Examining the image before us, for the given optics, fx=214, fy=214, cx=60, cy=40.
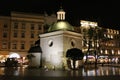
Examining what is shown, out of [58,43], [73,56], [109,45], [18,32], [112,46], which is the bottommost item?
[73,56]

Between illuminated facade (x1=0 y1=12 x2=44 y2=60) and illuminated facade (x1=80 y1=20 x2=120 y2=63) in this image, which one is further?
illuminated facade (x1=80 y1=20 x2=120 y2=63)

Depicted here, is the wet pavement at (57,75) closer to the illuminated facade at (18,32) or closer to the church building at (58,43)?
the church building at (58,43)

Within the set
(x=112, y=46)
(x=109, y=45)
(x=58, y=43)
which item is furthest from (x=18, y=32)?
(x=112, y=46)

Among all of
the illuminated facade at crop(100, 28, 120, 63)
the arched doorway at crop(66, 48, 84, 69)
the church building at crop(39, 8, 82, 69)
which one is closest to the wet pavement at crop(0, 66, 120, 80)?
the arched doorway at crop(66, 48, 84, 69)

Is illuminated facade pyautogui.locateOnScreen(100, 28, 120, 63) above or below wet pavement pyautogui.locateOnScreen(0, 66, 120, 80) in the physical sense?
above

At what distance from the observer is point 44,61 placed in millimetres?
43688

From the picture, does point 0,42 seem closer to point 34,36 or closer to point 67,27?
point 34,36

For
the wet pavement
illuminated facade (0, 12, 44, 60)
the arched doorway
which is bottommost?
the wet pavement

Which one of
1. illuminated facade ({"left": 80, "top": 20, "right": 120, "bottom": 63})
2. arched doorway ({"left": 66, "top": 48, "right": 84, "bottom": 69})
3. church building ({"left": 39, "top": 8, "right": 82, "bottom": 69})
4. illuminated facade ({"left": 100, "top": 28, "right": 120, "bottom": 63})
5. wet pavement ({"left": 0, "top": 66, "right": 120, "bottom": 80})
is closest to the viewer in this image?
wet pavement ({"left": 0, "top": 66, "right": 120, "bottom": 80})

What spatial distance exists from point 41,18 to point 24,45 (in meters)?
9.93

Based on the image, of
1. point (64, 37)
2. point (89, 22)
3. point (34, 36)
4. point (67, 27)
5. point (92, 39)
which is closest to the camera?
point (64, 37)

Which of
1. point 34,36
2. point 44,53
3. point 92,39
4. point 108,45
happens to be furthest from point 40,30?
point 108,45

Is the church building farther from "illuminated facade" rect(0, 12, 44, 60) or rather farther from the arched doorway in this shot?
"illuminated facade" rect(0, 12, 44, 60)

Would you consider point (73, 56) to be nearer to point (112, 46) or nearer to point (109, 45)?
point (109, 45)
